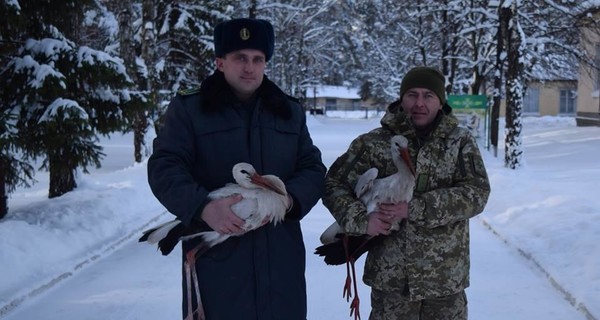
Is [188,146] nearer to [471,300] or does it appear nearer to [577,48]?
[471,300]

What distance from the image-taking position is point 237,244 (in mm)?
2980

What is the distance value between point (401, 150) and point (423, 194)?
25 cm

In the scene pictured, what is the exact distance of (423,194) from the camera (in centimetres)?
323

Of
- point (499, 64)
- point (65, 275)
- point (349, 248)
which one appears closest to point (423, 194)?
point (349, 248)

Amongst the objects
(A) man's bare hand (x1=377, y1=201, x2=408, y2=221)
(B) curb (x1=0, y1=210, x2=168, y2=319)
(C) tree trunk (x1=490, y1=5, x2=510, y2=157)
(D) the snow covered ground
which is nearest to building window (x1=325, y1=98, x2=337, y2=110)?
(C) tree trunk (x1=490, y1=5, x2=510, y2=157)

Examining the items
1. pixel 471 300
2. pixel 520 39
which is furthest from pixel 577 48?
pixel 471 300

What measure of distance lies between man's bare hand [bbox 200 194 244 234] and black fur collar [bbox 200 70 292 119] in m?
0.47

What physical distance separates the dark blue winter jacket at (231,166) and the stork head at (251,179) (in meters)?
0.14

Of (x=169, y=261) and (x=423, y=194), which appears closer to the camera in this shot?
(x=423, y=194)

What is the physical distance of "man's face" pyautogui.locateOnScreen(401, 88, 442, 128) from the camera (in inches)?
135

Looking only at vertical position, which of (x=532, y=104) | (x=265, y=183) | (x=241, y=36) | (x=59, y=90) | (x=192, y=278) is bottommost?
(x=532, y=104)

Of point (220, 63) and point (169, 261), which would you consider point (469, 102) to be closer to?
point (169, 261)

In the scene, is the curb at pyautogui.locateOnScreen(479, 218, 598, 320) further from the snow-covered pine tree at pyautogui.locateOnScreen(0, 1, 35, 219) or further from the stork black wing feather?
the snow-covered pine tree at pyautogui.locateOnScreen(0, 1, 35, 219)

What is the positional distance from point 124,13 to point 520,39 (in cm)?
1051
